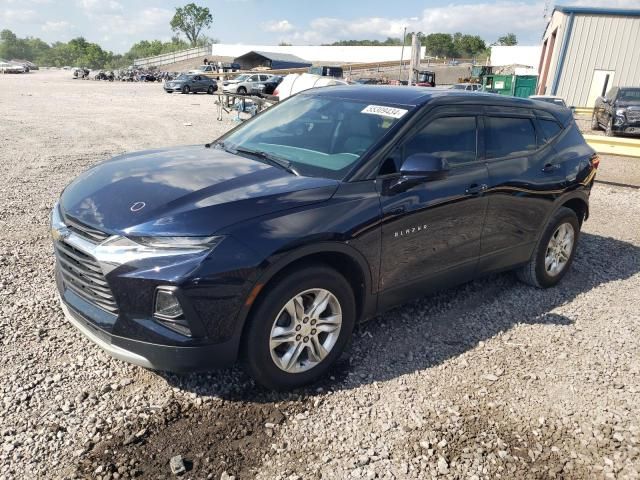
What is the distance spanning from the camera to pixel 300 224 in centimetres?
291

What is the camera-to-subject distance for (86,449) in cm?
264

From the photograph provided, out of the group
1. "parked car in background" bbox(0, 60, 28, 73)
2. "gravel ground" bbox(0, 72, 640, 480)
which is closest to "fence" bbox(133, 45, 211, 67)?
"parked car in background" bbox(0, 60, 28, 73)

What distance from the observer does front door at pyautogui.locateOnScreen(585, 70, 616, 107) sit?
994 inches

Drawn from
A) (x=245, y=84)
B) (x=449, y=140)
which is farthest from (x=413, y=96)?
(x=245, y=84)

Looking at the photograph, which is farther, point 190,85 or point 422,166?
point 190,85

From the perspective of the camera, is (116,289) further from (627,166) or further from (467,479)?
(627,166)

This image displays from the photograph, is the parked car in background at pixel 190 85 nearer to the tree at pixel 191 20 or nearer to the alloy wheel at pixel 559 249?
the alloy wheel at pixel 559 249

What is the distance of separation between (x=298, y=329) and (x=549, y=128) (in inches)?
130

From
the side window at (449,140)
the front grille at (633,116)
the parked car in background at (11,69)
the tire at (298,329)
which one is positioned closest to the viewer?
the tire at (298,329)

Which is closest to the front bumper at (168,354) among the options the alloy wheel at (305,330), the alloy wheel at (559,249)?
the alloy wheel at (305,330)

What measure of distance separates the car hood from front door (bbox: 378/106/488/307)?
575 millimetres

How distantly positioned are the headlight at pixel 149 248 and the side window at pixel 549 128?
3.48 m

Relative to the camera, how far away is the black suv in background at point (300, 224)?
105 inches

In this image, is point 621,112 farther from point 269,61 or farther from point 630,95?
point 269,61
